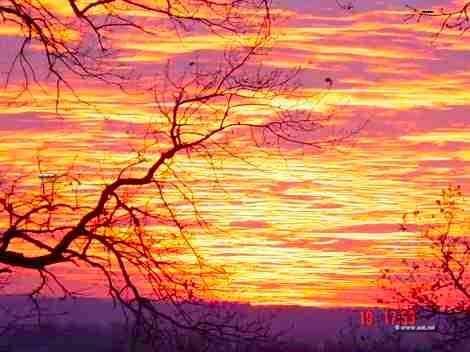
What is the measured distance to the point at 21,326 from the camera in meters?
13.9

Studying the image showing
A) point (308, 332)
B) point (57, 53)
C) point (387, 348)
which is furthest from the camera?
point (308, 332)

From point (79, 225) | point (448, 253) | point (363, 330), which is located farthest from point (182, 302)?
point (363, 330)

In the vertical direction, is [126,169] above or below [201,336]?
above

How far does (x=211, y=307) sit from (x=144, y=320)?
0.71 metres

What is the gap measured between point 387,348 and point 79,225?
54.3 m

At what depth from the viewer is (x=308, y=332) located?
69.3 m

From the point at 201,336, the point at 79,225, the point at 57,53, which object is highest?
the point at 57,53

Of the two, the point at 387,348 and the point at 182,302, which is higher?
the point at 387,348

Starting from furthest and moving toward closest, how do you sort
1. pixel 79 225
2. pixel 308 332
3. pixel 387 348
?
pixel 308 332 → pixel 387 348 → pixel 79 225

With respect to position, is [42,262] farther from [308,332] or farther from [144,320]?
[308,332]

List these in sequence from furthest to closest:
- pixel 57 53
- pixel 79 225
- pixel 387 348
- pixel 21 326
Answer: pixel 387 348
pixel 21 326
pixel 79 225
pixel 57 53

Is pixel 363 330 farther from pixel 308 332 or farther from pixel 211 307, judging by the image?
pixel 211 307

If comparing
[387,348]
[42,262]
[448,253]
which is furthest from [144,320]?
[387,348]

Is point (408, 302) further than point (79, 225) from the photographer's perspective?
Yes
